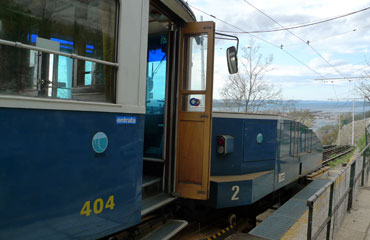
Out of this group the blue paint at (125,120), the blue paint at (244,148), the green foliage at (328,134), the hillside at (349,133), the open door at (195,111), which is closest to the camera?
the blue paint at (125,120)

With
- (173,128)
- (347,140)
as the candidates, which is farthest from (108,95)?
(347,140)

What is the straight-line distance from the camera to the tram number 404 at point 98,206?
235 cm

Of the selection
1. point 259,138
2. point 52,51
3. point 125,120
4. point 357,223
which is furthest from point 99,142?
point 357,223

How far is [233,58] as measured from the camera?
14.1 ft

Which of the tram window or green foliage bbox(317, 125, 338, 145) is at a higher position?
the tram window

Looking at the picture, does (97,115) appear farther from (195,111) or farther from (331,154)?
(331,154)

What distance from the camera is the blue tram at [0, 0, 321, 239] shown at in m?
1.95

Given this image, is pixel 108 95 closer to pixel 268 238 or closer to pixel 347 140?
pixel 268 238

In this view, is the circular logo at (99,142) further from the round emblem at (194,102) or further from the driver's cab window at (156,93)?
the driver's cab window at (156,93)

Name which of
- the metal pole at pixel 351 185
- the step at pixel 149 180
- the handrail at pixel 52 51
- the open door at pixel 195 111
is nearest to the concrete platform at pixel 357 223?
the metal pole at pixel 351 185

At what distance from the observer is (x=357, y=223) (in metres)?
5.00

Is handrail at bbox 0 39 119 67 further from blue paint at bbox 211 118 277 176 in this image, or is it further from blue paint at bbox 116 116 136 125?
blue paint at bbox 211 118 277 176

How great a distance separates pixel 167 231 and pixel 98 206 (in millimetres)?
1286

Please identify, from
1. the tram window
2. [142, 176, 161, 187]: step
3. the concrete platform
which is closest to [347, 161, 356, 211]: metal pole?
the concrete platform
